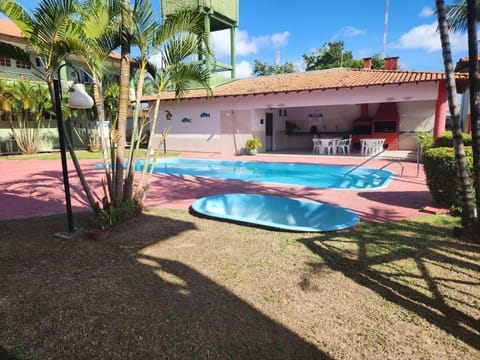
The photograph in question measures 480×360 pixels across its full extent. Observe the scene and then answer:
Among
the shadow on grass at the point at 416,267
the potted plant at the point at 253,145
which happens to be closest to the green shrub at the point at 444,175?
the shadow on grass at the point at 416,267

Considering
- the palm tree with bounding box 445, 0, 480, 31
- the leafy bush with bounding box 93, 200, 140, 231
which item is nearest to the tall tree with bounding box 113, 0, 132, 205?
the leafy bush with bounding box 93, 200, 140, 231

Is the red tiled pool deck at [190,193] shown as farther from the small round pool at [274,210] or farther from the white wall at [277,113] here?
the white wall at [277,113]

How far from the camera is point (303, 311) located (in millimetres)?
3117

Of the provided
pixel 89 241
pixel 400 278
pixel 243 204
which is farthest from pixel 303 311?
pixel 243 204

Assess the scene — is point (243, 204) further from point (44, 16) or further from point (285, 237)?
point (44, 16)

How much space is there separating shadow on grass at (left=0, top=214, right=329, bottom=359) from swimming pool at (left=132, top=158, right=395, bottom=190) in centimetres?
735

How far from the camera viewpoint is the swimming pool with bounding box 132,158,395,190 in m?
11.5

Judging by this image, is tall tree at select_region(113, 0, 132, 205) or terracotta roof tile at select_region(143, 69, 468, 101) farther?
terracotta roof tile at select_region(143, 69, 468, 101)

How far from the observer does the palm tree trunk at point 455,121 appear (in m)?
4.38

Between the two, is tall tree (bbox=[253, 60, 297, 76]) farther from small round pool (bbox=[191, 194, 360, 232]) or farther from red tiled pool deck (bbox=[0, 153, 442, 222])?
small round pool (bbox=[191, 194, 360, 232])

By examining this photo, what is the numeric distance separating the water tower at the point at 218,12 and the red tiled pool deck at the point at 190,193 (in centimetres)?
1262

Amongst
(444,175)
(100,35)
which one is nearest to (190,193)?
(100,35)

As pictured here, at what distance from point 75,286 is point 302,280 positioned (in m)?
2.57

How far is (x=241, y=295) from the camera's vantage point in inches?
134
